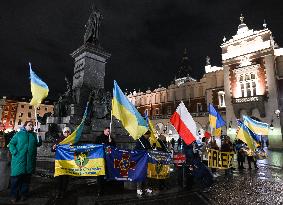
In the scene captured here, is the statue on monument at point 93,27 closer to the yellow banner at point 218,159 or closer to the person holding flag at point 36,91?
the person holding flag at point 36,91

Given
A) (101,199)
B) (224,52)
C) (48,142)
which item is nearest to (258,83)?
(224,52)

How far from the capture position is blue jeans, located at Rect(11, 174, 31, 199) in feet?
17.5

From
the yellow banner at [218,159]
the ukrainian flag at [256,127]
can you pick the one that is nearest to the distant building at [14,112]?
the ukrainian flag at [256,127]

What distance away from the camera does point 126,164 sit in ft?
21.1

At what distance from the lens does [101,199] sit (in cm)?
566

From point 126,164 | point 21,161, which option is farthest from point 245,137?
point 21,161

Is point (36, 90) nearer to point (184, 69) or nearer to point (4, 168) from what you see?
point (4, 168)

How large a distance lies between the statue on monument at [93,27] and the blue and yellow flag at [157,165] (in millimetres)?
10518

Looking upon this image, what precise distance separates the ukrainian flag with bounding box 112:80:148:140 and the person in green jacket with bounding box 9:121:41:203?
7.37 feet

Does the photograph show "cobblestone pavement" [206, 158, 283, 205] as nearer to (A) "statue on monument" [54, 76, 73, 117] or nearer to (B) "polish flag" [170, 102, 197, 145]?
(B) "polish flag" [170, 102, 197, 145]

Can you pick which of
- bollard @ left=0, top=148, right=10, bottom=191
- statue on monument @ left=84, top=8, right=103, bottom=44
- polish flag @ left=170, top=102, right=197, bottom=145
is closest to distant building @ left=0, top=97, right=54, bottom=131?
statue on monument @ left=84, top=8, right=103, bottom=44

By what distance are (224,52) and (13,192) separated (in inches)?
1591

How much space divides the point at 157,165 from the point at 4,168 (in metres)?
4.28

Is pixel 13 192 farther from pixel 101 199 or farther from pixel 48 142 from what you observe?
pixel 48 142
